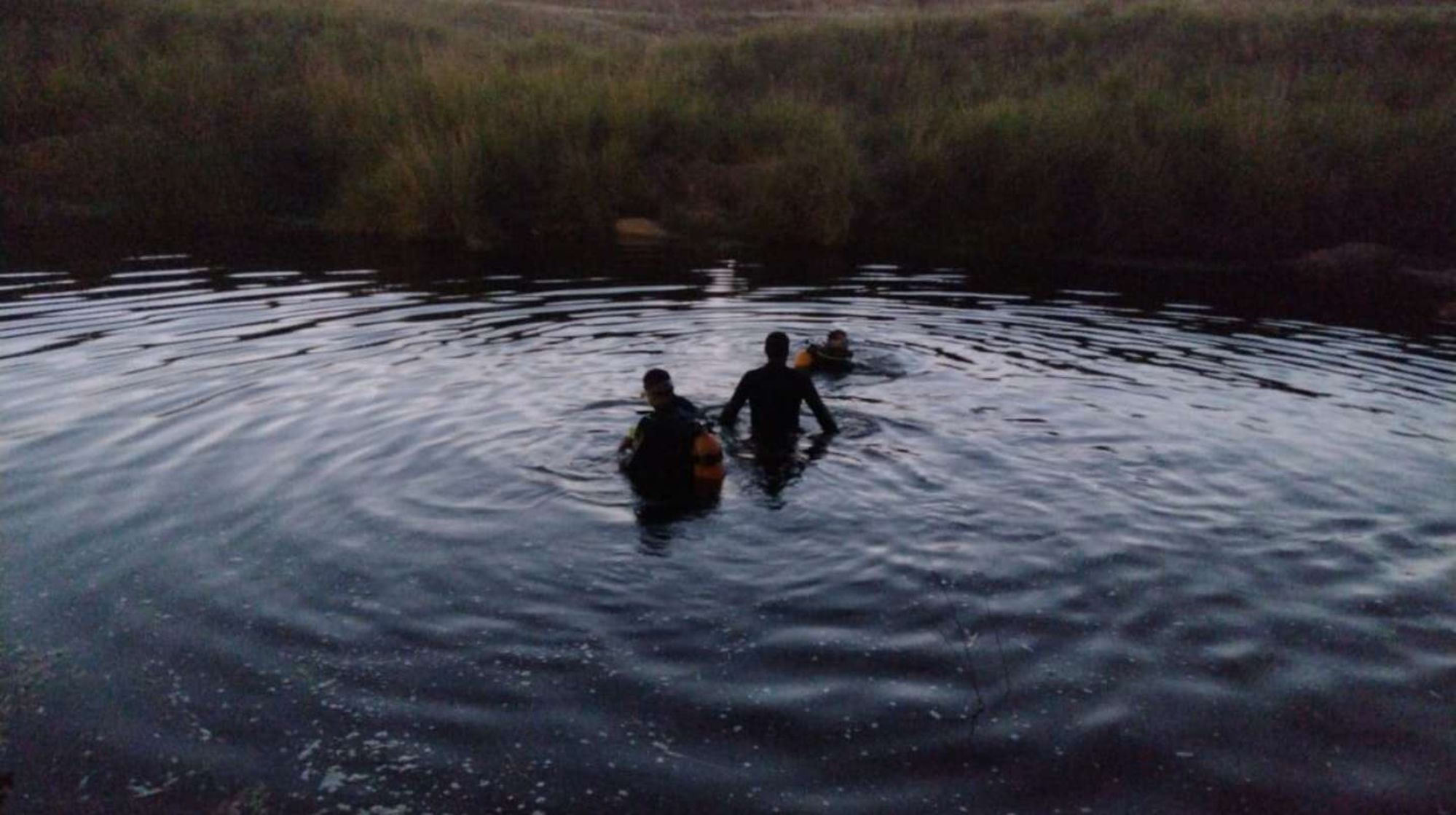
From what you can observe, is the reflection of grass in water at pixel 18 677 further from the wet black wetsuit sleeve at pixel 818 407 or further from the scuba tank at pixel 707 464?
the wet black wetsuit sleeve at pixel 818 407

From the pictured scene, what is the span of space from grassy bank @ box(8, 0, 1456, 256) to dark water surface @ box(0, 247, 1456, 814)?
903cm

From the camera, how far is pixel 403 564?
7066 millimetres

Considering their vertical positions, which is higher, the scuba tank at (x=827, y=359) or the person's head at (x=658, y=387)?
the person's head at (x=658, y=387)

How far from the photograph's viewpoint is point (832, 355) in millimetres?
11742

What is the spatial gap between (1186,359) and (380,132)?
17.0 meters

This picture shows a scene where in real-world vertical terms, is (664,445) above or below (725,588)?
above

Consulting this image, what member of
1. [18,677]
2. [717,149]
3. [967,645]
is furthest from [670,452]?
[717,149]

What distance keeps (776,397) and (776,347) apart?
430 millimetres

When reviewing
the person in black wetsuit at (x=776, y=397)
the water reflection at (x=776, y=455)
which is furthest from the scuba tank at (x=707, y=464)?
the person in black wetsuit at (x=776, y=397)

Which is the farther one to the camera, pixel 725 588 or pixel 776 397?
pixel 776 397

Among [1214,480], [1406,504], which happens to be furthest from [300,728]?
[1406,504]

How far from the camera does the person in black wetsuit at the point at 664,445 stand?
7.96m

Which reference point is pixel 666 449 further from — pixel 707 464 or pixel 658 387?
pixel 658 387

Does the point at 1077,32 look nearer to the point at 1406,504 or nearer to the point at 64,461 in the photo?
Answer: the point at 1406,504
